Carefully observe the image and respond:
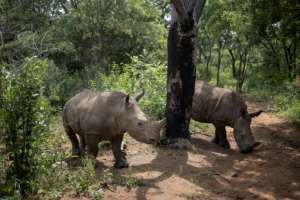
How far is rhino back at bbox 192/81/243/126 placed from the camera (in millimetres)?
11023

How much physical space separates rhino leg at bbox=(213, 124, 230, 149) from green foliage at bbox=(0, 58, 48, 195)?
6.14 m

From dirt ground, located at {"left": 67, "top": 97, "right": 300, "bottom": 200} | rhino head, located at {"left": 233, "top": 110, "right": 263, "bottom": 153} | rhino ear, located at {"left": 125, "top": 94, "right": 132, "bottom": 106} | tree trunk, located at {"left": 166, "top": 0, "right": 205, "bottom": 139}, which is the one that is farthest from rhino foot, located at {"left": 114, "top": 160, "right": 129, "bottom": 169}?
rhino head, located at {"left": 233, "top": 110, "right": 263, "bottom": 153}

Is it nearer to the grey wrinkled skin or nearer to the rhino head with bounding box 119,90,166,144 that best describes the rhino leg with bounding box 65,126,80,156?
the rhino head with bounding box 119,90,166,144

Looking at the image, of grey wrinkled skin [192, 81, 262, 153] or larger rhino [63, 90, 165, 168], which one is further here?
grey wrinkled skin [192, 81, 262, 153]

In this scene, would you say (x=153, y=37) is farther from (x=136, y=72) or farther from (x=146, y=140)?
(x=146, y=140)

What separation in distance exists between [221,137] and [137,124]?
4015mm

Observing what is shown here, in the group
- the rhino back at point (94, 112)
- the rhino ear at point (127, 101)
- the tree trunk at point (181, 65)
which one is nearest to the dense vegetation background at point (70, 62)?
the rhino back at point (94, 112)

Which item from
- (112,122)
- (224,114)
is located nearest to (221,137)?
(224,114)

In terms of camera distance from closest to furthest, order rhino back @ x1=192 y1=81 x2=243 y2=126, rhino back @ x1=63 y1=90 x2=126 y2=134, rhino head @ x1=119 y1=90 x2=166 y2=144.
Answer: rhino head @ x1=119 y1=90 x2=166 y2=144 → rhino back @ x1=63 y1=90 x2=126 y2=134 → rhino back @ x1=192 y1=81 x2=243 y2=126

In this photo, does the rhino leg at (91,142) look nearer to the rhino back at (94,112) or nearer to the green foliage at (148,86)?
the rhino back at (94,112)

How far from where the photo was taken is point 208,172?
8109 mm

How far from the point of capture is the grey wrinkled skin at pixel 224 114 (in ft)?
35.1

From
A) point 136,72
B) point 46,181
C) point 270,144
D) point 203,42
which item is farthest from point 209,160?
point 203,42

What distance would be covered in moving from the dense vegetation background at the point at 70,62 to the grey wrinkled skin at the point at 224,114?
3.66ft
